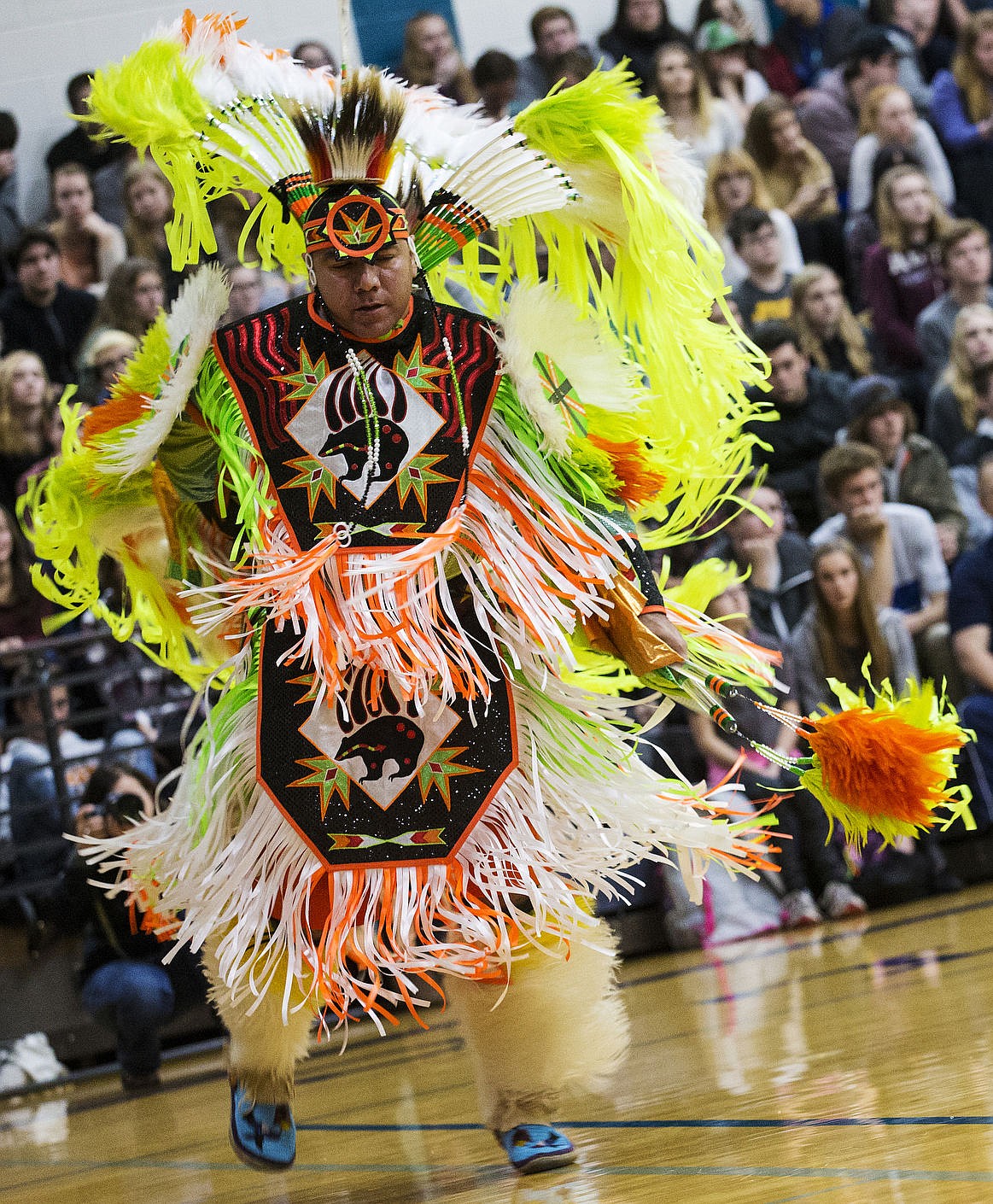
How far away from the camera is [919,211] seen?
624 centimetres

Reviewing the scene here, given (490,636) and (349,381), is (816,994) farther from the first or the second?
(349,381)

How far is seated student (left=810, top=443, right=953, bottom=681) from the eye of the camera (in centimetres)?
536

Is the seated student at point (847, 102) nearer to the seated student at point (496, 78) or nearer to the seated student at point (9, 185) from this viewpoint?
the seated student at point (496, 78)

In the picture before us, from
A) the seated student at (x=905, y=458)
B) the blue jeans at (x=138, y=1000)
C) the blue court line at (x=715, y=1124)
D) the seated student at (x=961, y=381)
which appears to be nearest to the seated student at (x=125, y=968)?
the blue jeans at (x=138, y=1000)

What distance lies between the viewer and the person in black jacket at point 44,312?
232 inches

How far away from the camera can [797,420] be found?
5855 mm

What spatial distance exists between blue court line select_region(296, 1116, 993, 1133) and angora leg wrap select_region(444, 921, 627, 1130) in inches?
4.7

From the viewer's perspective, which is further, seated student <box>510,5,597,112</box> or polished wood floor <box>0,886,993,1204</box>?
seated student <box>510,5,597,112</box>

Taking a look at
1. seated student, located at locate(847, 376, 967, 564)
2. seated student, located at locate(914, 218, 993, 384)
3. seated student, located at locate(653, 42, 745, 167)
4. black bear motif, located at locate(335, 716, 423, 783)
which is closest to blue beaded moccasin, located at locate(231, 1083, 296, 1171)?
black bear motif, located at locate(335, 716, 423, 783)

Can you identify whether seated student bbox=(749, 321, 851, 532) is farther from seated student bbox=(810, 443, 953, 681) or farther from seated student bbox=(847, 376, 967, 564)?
seated student bbox=(810, 443, 953, 681)

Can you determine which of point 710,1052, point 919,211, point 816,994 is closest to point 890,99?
point 919,211

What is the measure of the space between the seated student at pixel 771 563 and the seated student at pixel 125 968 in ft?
6.58

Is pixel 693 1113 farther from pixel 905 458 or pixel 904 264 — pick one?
pixel 904 264

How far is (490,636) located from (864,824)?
59 cm
